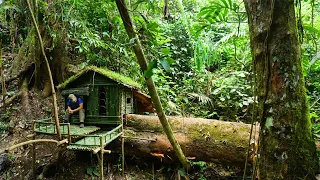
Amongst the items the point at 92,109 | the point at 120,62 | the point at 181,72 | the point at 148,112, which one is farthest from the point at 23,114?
the point at 181,72

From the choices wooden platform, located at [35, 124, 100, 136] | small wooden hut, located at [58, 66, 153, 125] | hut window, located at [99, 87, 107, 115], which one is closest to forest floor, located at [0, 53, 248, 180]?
wooden platform, located at [35, 124, 100, 136]

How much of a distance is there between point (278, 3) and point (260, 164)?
3.96 ft

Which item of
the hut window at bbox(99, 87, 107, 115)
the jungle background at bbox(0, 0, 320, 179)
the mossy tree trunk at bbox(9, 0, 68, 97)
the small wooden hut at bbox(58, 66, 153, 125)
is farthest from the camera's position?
the mossy tree trunk at bbox(9, 0, 68, 97)

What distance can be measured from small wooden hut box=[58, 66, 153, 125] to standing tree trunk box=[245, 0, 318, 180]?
14.6 feet

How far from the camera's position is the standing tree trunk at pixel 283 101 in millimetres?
1641

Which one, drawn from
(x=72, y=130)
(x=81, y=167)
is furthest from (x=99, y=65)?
(x=81, y=167)

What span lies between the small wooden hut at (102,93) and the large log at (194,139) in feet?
1.39

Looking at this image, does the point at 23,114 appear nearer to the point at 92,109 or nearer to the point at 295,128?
the point at 92,109

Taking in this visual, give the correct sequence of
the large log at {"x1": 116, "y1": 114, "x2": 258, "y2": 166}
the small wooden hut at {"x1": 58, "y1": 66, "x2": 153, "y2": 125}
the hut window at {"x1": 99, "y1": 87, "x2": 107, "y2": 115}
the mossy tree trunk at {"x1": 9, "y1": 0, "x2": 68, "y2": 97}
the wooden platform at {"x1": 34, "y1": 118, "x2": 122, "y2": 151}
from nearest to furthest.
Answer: the wooden platform at {"x1": 34, "y1": 118, "x2": 122, "y2": 151}, the large log at {"x1": 116, "y1": 114, "x2": 258, "y2": 166}, the small wooden hut at {"x1": 58, "y1": 66, "x2": 153, "y2": 125}, the hut window at {"x1": 99, "y1": 87, "x2": 107, "y2": 115}, the mossy tree trunk at {"x1": 9, "y1": 0, "x2": 68, "y2": 97}

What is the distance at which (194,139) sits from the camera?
5.55 m

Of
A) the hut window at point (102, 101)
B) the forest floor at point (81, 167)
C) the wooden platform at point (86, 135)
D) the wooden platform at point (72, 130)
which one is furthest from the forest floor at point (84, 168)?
the hut window at point (102, 101)

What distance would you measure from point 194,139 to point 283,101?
4053mm

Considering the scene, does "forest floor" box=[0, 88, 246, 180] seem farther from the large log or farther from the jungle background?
the large log

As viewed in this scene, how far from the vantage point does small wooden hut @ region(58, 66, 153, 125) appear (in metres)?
6.02
